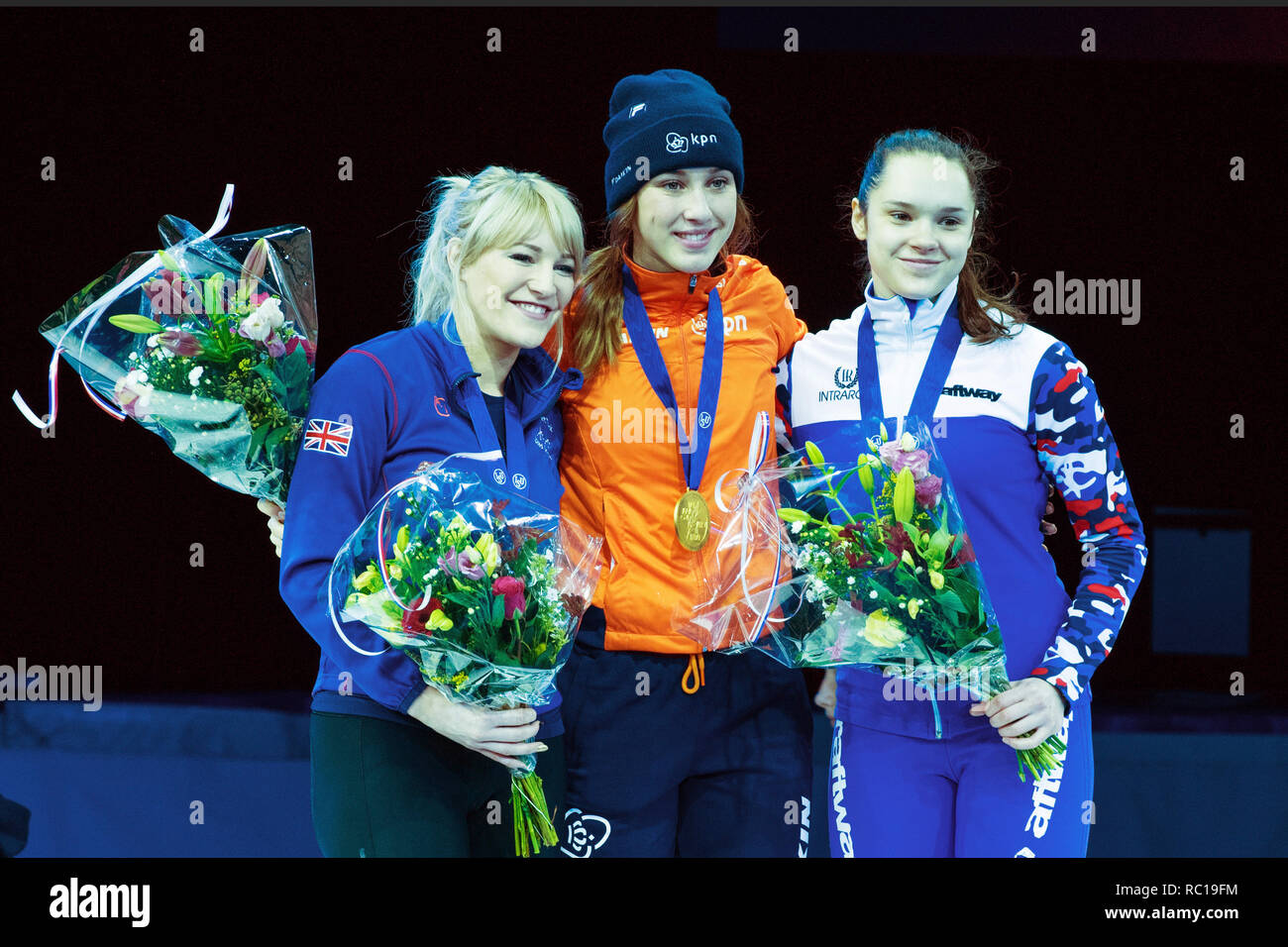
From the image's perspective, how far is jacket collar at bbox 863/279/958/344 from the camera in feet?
7.59

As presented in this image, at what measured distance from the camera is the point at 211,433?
2053 millimetres

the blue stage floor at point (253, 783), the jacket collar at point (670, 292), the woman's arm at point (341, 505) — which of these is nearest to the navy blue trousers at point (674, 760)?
the woman's arm at point (341, 505)

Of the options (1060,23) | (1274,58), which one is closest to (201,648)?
(1060,23)

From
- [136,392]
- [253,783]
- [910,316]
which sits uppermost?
[910,316]

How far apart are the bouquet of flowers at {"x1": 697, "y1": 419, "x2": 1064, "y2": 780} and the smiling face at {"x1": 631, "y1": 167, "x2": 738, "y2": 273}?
0.47 meters

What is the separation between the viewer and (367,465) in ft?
6.56

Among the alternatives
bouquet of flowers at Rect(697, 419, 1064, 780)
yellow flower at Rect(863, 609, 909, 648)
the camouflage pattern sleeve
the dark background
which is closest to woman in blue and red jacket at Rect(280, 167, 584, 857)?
bouquet of flowers at Rect(697, 419, 1064, 780)

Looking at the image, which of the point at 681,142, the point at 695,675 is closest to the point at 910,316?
the point at 681,142

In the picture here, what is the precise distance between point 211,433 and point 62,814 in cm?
220

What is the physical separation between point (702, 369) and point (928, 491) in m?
0.52

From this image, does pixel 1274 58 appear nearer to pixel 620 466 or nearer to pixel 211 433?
pixel 620 466

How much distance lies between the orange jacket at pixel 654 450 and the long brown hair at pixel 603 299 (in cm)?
2

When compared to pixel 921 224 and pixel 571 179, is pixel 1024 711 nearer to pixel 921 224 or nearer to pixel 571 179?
pixel 921 224

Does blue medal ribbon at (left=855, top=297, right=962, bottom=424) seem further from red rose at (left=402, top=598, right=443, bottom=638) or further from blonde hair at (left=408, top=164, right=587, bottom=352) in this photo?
red rose at (left=402, top=598, right=443, bottom=638)
